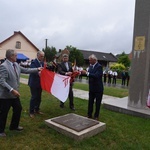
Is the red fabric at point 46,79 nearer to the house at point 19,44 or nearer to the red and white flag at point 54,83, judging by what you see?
the red and white flag at point 54,83

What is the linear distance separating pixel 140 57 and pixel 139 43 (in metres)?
0.49

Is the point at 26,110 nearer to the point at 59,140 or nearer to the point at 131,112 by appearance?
the point at 59,140

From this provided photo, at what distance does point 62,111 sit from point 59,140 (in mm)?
2530

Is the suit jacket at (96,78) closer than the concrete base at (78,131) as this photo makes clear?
No

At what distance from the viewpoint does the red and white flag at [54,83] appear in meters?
6.06

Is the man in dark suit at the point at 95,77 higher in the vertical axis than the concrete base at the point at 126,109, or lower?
higher

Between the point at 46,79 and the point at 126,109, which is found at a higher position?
the point at 46,79

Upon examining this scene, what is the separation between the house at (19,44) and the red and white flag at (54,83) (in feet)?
149

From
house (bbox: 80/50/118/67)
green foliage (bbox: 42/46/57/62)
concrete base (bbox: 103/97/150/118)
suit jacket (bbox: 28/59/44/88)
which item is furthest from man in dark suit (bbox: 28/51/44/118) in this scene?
house (bbox: 80/50/118/67)

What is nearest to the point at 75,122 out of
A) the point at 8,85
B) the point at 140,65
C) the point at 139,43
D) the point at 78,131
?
the point at 78,131

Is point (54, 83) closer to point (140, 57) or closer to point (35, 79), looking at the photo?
point (35, 79)

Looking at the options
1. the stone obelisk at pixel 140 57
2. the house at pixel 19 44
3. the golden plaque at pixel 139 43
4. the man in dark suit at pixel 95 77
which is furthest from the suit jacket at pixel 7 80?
the house at pixel 19 44

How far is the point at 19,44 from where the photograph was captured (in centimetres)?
5109

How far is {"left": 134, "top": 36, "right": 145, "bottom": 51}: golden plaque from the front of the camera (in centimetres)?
744
